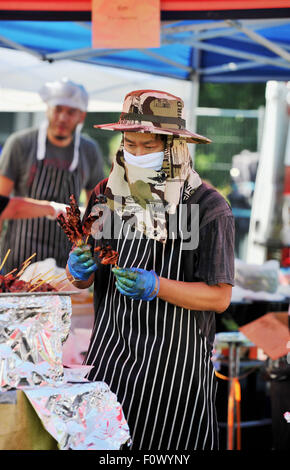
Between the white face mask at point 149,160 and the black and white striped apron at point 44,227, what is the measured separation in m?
1.96

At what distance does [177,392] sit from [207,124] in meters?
7.52

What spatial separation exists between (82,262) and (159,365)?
1.35ft

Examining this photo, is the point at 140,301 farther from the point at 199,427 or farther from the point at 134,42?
the point at 134,42

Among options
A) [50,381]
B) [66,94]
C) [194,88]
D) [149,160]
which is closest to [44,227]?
[66,94]

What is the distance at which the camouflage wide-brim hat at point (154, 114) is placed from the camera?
A: 6.81ft

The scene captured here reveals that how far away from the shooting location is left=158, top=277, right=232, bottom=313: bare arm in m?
2.03

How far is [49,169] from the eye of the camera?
161 inches

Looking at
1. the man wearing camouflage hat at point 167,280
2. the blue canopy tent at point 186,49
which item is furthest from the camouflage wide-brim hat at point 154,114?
the blue canopy tent at point 186,49

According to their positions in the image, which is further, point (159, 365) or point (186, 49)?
point (186, 49)

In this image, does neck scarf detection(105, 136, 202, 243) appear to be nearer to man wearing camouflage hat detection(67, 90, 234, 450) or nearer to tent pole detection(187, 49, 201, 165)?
man wearing camouflage hat detection(67, 90, 234, 450)

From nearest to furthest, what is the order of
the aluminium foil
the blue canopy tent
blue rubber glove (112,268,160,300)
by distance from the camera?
the aluminium foil, blue rubber glove (112,268,160,300), the blue canopy tent

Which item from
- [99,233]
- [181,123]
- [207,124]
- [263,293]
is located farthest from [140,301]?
[207,124]

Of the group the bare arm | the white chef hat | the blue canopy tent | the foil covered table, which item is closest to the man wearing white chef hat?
the white chef hat

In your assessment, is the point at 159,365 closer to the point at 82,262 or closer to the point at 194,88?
the point at 82,262
